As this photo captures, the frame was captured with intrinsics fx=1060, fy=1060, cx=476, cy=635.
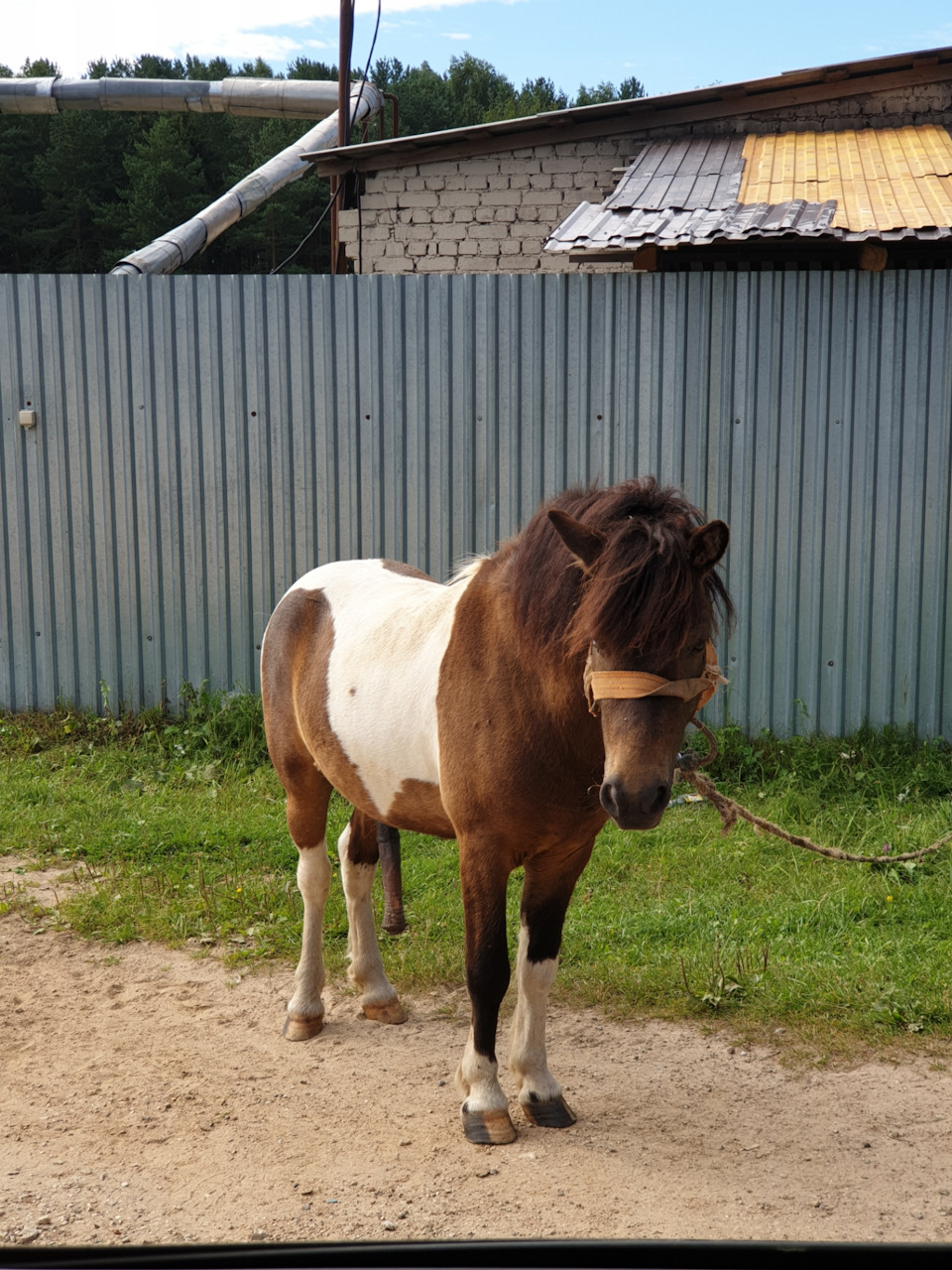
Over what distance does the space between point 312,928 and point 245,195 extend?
48.2 feet

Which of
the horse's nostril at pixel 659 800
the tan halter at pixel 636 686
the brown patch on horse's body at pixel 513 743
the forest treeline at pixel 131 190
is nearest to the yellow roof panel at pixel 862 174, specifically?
the brown patch on horse's body at pixel 513 743

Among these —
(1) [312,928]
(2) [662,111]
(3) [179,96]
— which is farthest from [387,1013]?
(3) [179,96]

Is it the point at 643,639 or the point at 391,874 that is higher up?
the point at 643,639

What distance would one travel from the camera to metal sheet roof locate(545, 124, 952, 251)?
19.6 feet

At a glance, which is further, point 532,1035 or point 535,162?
point 535,162

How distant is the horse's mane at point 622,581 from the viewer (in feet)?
8.20

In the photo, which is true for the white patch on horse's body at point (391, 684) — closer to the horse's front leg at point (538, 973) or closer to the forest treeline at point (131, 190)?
the horse's front leg at point (538, 973)

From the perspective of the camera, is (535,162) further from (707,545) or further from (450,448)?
(707,545)

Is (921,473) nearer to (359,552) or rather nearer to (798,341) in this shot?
(798,341)

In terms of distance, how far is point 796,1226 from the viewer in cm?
265

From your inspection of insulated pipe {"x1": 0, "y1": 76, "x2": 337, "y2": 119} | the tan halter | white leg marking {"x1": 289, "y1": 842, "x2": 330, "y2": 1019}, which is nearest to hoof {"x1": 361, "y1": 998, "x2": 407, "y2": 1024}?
white leg marking {"x1": 289, "y1": 842, "x2": 330, "y2": 1019}

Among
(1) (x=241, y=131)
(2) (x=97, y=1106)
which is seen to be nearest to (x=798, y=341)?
(2) (x=97, y=1106)

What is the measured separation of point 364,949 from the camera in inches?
155

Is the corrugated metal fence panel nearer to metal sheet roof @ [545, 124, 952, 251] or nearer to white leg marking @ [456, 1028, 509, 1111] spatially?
metal sheet roof @ [545, 124, 952, 251]
